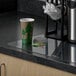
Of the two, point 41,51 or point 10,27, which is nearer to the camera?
point 41,51

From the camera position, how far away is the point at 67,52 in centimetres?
162

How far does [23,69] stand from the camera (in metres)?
1.66

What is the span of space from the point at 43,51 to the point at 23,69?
0.47 feet

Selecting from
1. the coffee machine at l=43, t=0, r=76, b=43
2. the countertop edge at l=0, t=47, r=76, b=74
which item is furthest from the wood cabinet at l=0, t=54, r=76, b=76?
the coffee machine at l=43, t=0, r=76, b=43

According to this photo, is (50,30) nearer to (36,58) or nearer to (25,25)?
(25,25)

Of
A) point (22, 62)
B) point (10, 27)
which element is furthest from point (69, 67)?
point (10, 27)

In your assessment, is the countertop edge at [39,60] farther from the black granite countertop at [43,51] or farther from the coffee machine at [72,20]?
the coffee machine at [72,20]

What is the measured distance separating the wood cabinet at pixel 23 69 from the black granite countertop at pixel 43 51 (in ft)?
0.08

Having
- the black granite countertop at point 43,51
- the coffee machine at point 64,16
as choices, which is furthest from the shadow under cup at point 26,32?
the coffee machine at point 64,16

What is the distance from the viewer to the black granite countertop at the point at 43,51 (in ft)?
4.91

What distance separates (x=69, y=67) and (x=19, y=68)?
336 millimetres

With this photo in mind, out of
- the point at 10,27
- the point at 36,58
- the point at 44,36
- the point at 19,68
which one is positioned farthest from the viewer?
the point at 10,27

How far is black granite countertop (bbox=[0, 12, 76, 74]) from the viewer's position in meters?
1.50

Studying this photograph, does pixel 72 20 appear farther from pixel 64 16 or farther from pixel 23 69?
pixel 23 69
